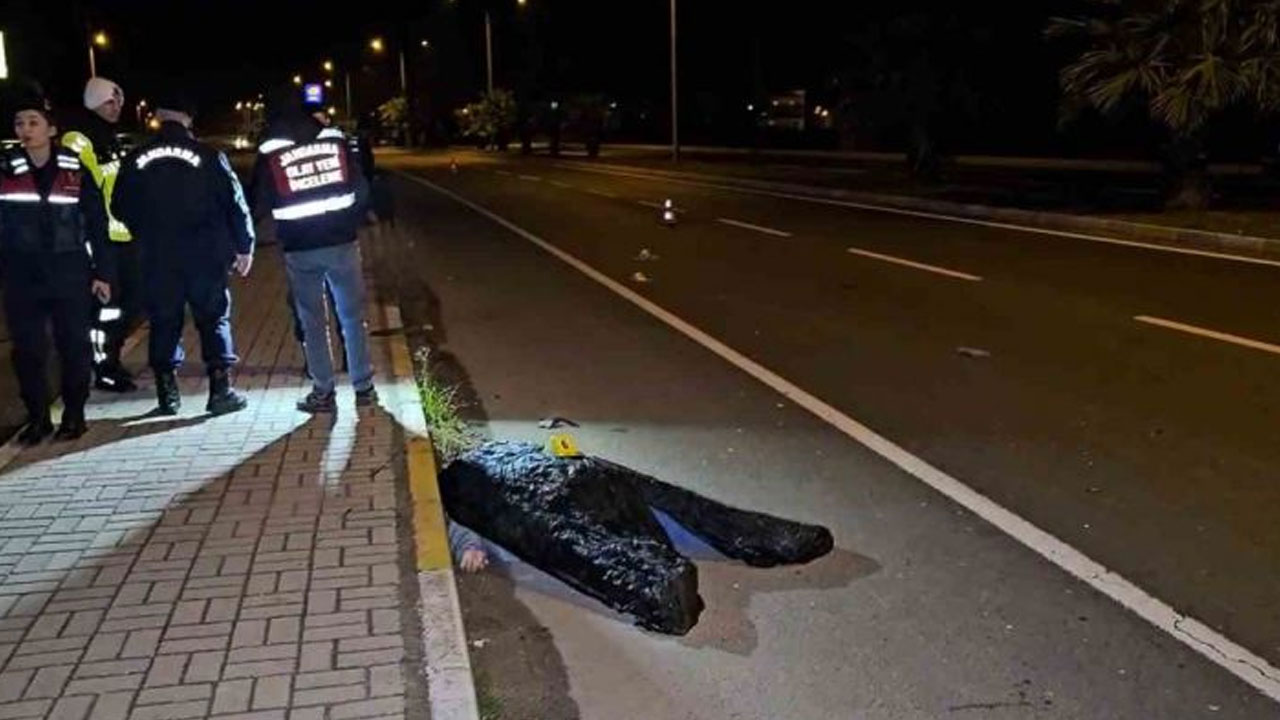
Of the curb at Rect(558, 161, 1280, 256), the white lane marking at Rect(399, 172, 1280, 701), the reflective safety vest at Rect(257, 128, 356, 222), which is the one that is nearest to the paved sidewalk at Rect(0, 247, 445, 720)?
the reflective safety vest at Rect(257, 128, 356, 222)

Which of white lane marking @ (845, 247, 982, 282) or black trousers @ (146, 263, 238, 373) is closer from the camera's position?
black trousers @ (146, 263, 238, 373)

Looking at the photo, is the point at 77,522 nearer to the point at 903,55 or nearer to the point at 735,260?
the point at 735,260

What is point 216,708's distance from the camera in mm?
3791

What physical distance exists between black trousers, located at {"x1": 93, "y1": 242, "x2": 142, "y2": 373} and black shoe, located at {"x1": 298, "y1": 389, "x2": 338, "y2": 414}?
136 cm

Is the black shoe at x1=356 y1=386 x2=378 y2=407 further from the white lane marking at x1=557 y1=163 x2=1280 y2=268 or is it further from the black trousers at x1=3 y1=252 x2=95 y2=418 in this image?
the white lane marking at x1=557 y1=163 x2=1280 y2=268

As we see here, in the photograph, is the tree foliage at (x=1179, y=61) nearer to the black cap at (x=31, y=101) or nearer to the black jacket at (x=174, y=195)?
the black jacket at (x=174, y=195)

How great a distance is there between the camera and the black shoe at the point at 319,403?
287 inches

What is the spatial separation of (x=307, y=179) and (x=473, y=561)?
283cm

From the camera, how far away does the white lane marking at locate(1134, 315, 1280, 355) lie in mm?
9570

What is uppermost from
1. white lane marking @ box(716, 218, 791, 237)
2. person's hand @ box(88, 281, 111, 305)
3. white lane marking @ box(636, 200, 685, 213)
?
person's hand @ box(88, 281, 111, 305)

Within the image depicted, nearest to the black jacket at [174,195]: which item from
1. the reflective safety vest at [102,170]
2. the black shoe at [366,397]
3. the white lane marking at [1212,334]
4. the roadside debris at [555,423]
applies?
the reflective safety vest at [102,170]

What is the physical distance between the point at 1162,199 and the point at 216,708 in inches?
818

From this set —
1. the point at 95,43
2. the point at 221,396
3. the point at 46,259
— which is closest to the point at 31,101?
the point at 46,259

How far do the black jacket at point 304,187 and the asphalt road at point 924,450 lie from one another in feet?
4.94
